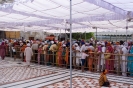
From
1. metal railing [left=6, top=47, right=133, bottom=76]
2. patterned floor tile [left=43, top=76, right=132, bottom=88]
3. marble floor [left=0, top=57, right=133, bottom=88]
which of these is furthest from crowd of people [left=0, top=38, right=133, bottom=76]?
patterned floor tile [left=43, top=76, right=132, bottom=88]

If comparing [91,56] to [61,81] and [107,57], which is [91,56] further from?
[61,81]

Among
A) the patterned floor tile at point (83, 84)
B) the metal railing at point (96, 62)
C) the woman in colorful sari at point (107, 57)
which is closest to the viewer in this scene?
the patterned floor tile at point (83, 84)

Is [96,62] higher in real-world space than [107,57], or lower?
lower

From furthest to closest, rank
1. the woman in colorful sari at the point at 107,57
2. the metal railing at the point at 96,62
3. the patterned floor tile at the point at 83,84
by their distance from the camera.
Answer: the woman in colorful sari at the point at 107,57, the metal railing at the point at 96,62, the patterned floor tile at the point at 83,84

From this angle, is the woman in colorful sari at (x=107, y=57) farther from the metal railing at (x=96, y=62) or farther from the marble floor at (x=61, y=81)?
the marble floor at (x=61, y=81)

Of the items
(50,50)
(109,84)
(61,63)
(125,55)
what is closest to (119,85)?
(109,84)

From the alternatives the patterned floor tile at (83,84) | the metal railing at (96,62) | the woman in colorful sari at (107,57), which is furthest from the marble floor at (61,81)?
the woman in colorful sari at (107,57)

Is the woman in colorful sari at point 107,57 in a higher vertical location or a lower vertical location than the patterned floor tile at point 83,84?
higher

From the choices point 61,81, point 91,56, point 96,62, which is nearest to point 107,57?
point 96,62

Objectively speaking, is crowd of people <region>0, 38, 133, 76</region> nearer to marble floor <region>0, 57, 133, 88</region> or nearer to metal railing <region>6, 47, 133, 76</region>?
metal railing <region>6, 47, 133, 76</region>

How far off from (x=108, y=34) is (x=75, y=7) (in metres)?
17.2

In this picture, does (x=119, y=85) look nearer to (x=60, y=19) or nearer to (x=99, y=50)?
(x=99, y=50)

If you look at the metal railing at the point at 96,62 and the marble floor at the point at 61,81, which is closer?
the marble floor at the point at 61,81

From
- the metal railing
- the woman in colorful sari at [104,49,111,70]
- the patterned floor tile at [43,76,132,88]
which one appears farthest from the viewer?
the woman in colorful sari at [104,49,111,70]
